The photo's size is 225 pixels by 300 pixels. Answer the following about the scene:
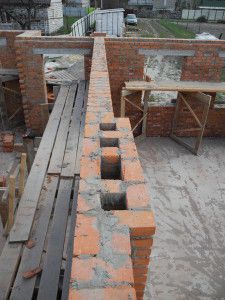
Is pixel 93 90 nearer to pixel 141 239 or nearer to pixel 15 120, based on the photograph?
pixel 141 239

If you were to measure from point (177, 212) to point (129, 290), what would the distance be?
5.08 meters

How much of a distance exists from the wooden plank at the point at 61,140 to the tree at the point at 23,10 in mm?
14950

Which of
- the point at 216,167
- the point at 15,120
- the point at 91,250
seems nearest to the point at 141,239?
the point at 91,250

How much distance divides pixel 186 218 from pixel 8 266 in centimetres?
410

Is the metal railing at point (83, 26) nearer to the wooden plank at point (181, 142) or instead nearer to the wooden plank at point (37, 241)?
the wooden plank at point (181, 142)

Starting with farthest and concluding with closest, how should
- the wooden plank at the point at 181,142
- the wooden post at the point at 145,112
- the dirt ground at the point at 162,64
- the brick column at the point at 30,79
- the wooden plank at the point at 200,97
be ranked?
the dirt ground at the point at 162,64
the wooden plank at the point at 181,142
the wooden post at the point at 145,112
the brick column at the point at 30,79
the wooden plank at the point at 200,97

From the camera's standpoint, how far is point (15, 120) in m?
10.4

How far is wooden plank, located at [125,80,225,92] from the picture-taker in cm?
773

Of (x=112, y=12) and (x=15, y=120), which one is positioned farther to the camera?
(x=112, y=12)

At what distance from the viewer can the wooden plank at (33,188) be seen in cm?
374

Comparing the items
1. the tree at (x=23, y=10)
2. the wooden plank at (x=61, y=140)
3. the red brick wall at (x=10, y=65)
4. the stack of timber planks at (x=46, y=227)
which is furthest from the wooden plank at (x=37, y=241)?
the tree at (x=23, y=10)

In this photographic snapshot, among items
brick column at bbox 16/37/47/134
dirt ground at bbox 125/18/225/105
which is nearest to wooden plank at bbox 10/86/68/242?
brick column at bbox 16/37/47/134

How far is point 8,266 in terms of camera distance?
130 inches

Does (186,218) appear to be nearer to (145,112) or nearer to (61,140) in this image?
(61,140)
